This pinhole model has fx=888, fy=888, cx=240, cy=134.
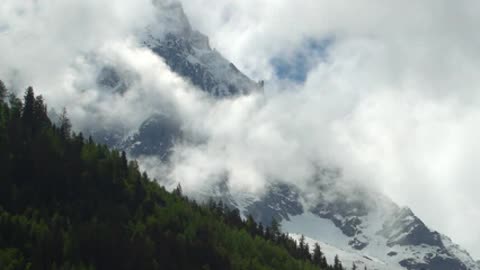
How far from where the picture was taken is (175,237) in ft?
611

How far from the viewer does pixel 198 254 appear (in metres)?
184

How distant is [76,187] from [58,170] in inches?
210

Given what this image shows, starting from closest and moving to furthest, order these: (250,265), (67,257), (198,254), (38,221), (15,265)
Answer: (15,265)
(67,257)
(38,221)
(198,254)
(250,265)

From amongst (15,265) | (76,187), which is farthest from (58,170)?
(15,265)

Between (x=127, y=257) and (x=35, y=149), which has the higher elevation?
(x=35, y=149)

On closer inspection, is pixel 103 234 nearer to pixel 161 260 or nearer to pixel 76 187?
pixel 161 260

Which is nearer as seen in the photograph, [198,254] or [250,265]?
[198,254]

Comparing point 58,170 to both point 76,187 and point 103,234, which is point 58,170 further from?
point 103,234

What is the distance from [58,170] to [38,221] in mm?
21997

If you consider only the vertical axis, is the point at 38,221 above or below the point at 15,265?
above

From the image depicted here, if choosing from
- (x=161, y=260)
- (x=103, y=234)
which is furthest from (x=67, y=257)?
(x=161, y=260)

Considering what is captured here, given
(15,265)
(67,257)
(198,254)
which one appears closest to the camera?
(15,265)

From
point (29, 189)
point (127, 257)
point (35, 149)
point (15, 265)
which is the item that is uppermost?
point (35, 149)

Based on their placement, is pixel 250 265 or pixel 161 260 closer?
pixel 161 260
